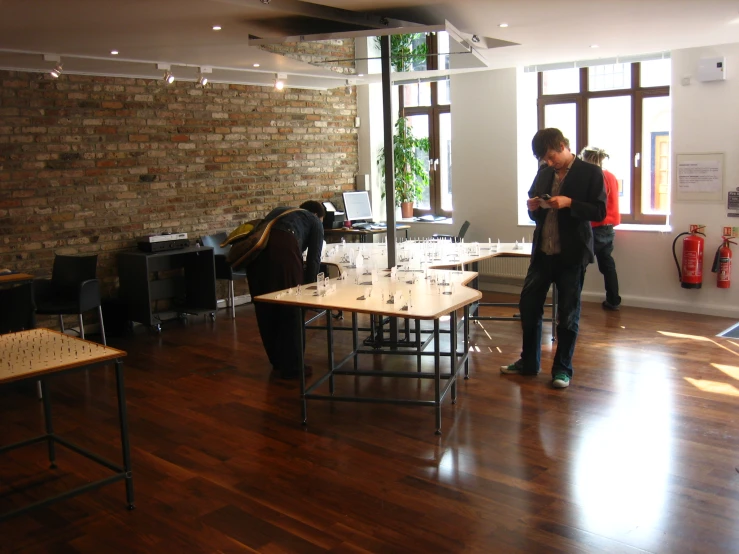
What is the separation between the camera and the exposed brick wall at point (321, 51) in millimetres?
5625

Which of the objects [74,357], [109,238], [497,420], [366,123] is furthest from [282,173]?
[74,357]

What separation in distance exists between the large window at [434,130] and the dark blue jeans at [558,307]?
4957mm

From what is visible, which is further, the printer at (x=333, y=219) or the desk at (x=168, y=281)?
the printer at (x=333, y=219)

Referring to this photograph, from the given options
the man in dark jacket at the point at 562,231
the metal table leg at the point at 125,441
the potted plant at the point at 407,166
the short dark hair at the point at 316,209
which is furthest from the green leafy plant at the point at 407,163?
the metal table leg at the point at 125,441

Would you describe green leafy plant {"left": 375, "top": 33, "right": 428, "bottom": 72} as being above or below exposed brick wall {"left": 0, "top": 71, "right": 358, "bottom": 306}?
above

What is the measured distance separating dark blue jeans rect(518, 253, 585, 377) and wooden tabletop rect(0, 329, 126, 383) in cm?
319

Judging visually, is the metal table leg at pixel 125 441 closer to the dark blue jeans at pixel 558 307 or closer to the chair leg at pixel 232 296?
the dark blue jeans at pixel 558 307

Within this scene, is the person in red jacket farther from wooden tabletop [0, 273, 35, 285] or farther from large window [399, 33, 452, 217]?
wooden tabletop [0, 273, 35, 285]

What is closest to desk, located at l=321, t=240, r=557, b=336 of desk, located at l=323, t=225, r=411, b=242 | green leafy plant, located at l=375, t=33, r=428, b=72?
green leafy plant, located at l=375, t=33, r=428, b=72

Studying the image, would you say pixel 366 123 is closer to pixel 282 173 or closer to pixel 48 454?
pixel 282 173

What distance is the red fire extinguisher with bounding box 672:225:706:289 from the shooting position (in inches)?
307

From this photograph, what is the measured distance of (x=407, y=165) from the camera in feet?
34.6

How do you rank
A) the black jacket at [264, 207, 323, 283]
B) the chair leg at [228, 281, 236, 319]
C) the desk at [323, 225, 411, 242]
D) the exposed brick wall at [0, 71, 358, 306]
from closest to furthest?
the black jacket at [264, 207, 323, 283] → the exposed brick wall at [0, 71, 358, 306] → the chair leg at [228, 281, 236, 319] → the desk at [323, 225, 411, 242]

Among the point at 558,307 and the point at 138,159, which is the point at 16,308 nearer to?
the point at 138,159
